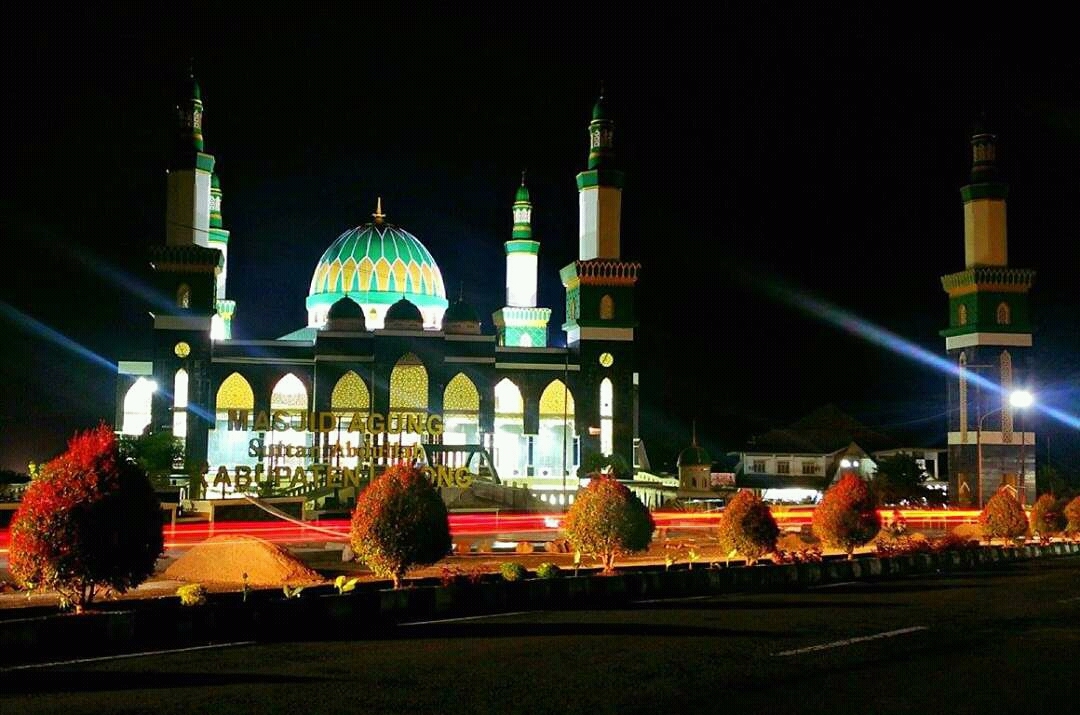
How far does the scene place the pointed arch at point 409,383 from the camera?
5581 centimetres

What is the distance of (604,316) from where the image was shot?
5669 cm

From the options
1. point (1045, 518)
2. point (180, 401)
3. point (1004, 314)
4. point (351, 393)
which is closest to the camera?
point (1045, 518)

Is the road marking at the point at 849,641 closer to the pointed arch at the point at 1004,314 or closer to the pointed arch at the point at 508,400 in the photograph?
the pointed arch at the point at 508,400

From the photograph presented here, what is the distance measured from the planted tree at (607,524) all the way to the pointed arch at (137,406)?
41940 millimetres

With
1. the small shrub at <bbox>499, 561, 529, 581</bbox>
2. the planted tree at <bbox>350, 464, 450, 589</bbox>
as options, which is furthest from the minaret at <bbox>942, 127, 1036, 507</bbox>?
the planted tree at <bbox>350, 464, 450, 589</bbox>

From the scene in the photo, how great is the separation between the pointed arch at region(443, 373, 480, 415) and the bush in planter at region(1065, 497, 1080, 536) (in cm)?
2802

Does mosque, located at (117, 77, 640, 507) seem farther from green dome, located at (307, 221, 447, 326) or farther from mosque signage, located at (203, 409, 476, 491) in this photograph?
mosque signage, located at (203, 409, 476, 491)

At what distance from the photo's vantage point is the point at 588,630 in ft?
42.6

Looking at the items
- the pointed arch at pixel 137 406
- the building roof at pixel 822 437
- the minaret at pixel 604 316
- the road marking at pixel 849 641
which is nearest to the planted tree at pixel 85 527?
the road marking at pixel 849 641

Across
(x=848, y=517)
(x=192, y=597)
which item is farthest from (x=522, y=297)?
(x=192, y=597)

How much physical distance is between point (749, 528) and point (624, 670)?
10.7m

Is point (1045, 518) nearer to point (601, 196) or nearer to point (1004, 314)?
point (1004, 314)

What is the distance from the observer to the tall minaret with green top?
63094 mm

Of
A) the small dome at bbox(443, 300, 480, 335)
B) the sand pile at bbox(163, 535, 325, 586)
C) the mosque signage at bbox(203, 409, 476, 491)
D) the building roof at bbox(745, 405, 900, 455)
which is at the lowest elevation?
the sand pile at bbox(163, 535, 325, 586)
